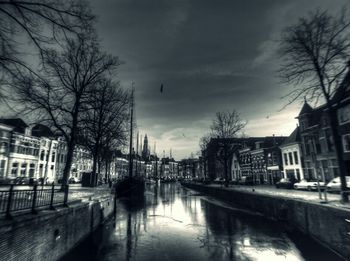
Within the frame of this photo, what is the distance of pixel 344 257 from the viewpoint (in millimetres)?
8633

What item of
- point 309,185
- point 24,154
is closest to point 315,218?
point 309,185

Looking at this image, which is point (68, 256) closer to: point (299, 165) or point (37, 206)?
point (37, 206)

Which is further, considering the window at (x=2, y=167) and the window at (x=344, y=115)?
the window at (x=2, y=167)

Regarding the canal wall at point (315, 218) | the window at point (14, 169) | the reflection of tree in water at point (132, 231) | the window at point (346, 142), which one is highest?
the window at point (346, 142)

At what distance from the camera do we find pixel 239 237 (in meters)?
12.3

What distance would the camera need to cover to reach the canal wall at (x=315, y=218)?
8.74 meters

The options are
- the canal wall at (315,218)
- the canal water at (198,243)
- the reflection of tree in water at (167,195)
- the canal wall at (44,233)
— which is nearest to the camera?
the canal wall at (44,233)

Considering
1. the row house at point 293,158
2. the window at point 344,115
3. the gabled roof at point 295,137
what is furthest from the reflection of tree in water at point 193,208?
the gabled roof at point 295,137

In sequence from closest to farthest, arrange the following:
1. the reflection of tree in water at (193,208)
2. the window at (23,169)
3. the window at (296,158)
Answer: the reflection of tree in water at (193,208)
the window at (296,158)
the window at (23,169)

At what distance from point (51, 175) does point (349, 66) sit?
195 feet

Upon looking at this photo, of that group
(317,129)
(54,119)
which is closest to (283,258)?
(54,119)

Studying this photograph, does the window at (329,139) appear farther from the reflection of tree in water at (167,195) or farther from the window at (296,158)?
the reflection of tree in water at (167,195)

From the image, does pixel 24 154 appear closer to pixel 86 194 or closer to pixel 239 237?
pixel 86 194

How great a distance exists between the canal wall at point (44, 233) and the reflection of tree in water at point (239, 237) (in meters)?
5.95
